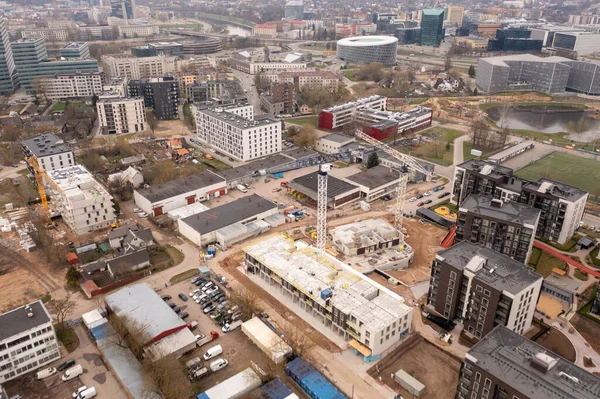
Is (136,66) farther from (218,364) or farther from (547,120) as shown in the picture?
(218,364)

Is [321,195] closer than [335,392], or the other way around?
[335,392]

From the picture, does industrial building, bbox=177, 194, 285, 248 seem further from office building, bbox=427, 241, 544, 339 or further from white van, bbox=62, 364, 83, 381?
office building, bbox=427, 241, 544, 339

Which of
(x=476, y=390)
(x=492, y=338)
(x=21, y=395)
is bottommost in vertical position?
(x=21, y=395)

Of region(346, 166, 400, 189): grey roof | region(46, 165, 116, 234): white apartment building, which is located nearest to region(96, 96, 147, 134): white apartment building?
region(46, 165, 116, 234): white apartment building

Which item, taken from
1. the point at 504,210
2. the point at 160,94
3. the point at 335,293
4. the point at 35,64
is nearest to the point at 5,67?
the point at 35,64

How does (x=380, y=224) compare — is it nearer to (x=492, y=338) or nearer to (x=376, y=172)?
(x=376, y=172)

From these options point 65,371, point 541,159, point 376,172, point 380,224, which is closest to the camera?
point 65,371

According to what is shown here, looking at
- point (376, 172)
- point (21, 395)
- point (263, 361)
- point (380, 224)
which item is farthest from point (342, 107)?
point (21, 395)
